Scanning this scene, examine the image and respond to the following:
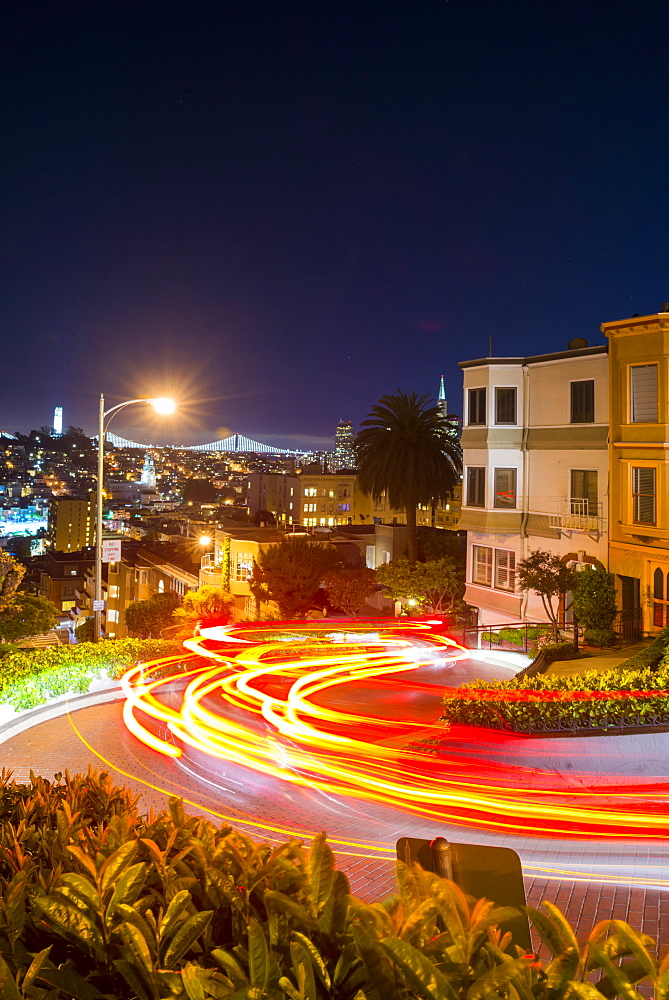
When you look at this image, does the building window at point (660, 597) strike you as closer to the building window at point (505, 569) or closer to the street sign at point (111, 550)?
the building window at point (505, 569)

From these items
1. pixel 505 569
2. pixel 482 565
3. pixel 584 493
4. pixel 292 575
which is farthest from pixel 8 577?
pixel 584 493

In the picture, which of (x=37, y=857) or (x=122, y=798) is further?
(x=122, y=798)

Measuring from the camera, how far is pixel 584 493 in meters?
29.3

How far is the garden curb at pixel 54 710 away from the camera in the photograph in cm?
1652

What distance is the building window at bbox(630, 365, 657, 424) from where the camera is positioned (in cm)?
2562

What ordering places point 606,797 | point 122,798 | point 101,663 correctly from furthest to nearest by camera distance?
point 101,663 < point 606,797 < point 122,798

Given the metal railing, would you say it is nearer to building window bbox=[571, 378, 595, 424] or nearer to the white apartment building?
the white apartment building

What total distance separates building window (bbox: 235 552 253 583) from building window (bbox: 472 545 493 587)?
18.4 meters

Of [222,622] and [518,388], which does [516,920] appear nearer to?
[518,388]

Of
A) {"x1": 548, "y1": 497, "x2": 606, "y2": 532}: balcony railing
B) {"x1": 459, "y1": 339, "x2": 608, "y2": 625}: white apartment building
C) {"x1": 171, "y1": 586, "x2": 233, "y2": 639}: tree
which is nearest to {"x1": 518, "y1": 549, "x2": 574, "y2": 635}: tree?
{"x1": 548, "y1": 497, "x2": 606, "y2": 532}: balcony railing

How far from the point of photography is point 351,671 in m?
21.4

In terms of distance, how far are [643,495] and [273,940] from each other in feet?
83.0

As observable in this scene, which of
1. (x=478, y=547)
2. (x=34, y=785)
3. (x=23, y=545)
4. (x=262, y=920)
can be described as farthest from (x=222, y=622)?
(x=23, y=545)

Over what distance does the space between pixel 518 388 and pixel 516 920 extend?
29.4 metres
